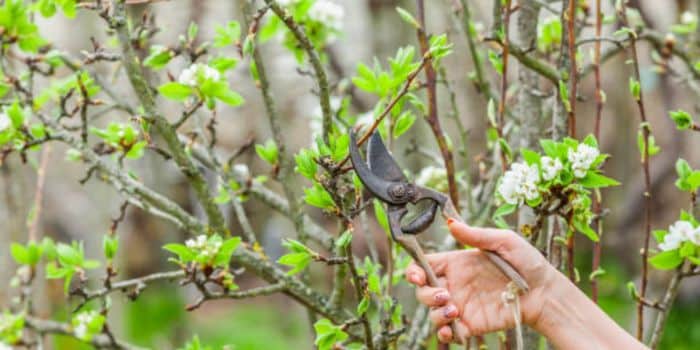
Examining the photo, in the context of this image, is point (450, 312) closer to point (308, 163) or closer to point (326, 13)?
point (308, 163)

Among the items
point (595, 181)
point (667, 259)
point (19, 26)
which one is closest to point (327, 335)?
point (595, 181)

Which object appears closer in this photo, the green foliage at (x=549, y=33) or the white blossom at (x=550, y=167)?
the white blossom at (x=550, y=167)

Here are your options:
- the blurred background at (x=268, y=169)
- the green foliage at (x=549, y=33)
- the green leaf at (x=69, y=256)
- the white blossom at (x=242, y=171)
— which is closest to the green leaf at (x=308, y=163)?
the green leaf at (x=69, y=256)

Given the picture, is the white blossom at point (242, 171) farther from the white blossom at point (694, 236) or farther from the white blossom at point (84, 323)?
the white blossom at point (694, 236)

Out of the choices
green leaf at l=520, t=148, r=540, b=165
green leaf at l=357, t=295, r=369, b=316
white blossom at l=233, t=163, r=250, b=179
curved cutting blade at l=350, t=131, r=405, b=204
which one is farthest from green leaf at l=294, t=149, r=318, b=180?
white blossom at l=233, t=163, r=250, b=179

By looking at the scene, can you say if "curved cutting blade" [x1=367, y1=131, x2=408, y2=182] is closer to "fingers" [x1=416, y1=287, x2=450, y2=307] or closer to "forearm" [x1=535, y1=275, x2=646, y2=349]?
"fingers" [x1=416, y1=287, x2=450, y2=307]

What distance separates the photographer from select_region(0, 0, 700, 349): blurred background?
4191 millimetres

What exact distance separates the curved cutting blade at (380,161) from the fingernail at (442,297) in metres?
0.21

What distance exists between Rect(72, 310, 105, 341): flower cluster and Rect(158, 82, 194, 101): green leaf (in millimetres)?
489

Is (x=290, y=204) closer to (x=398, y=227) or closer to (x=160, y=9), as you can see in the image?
(x=398, y=227)

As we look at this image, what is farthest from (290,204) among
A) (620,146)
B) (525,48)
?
(620,146)

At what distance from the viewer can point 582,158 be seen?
1.34 m

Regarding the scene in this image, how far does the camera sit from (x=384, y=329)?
1.54 meters

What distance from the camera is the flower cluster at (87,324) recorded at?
5.56 feet
